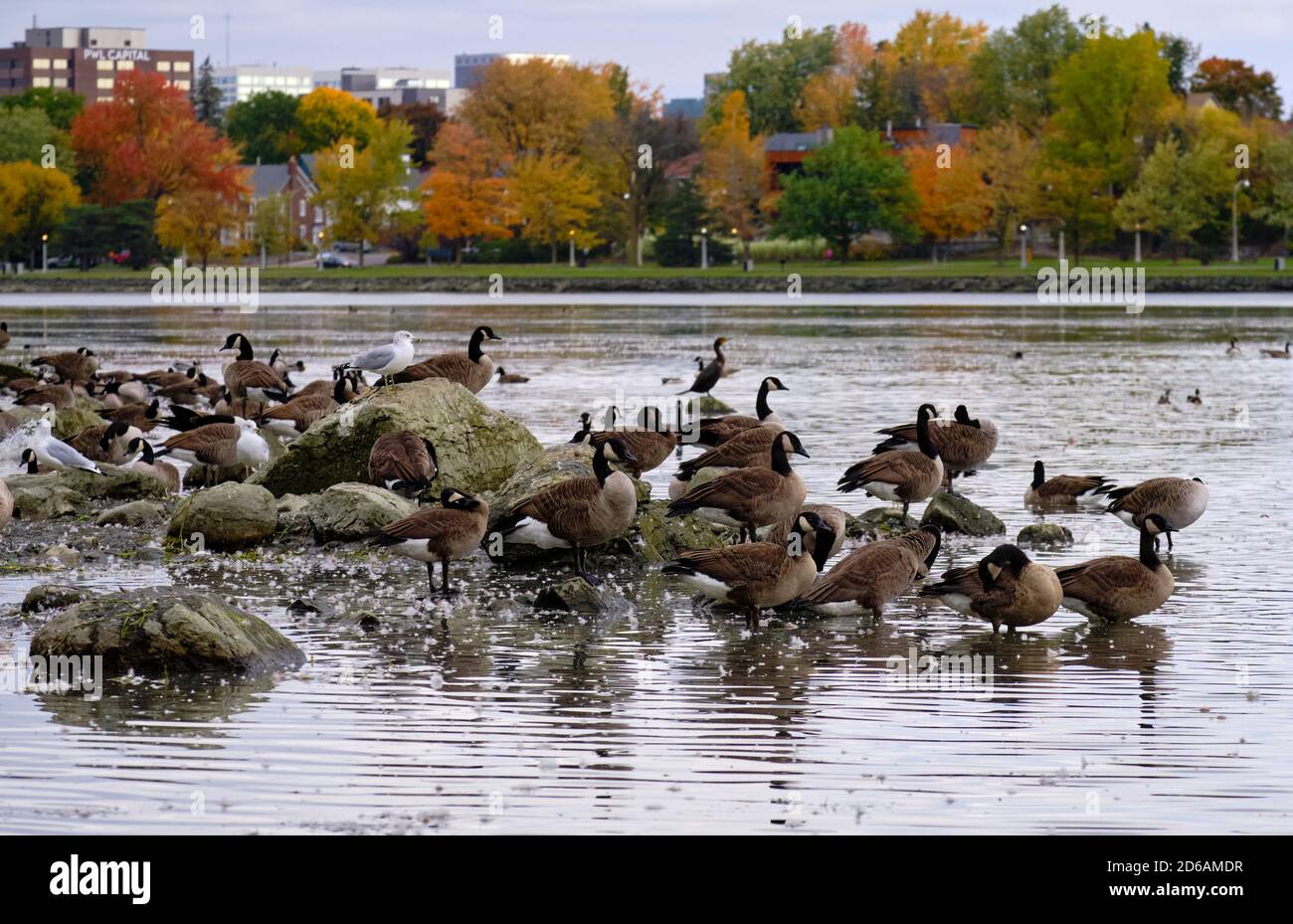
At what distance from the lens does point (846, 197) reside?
106875mm

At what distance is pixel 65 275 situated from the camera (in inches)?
4380

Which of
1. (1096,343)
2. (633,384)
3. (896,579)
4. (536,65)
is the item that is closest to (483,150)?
(536,65)

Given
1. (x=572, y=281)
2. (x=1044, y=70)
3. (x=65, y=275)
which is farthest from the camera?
(x=1044, y=70)

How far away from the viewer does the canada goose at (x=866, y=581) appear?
12.2 metres

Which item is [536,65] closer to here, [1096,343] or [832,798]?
[1096,343]

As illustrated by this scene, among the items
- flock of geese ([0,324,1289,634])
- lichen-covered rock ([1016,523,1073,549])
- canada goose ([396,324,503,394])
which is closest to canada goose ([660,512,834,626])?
flock of geese ([0,324,1289,634])

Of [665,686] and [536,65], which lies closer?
[665,686]

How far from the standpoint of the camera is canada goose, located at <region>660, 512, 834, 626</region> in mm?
11805

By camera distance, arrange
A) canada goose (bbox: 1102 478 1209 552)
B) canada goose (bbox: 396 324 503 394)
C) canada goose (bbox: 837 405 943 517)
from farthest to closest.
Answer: canada goose (bbox: 396 324 503 394)
canada goose (bbox: 837 405 943 517)
canada goose (bbox: 1102 478 1209 552)

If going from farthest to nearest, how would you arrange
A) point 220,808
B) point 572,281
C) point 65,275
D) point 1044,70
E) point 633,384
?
1. point 1044,70
2. point 65,275
3. point 572,281
4. point 633,384
5. point 220,808

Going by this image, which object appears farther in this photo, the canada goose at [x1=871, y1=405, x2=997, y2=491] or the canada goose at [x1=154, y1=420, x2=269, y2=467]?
the canada goose at [x1=154, y1=420, x2=269, y2=467]

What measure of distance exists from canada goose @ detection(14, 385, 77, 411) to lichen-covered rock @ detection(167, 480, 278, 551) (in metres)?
9.92

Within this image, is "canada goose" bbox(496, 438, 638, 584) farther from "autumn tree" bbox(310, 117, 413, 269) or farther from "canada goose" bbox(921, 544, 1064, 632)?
"autumn tree" bbox(310, 117, 413, 269)

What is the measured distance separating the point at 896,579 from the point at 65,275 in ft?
353
